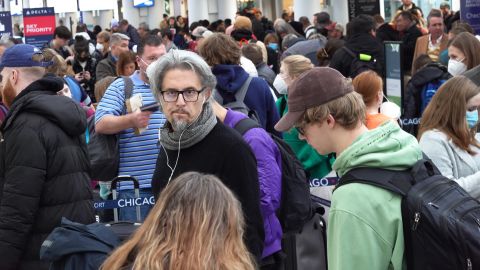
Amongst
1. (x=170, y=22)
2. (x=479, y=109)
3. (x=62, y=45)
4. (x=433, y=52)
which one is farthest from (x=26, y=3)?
(x=479, y=109)

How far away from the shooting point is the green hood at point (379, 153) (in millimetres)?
3229

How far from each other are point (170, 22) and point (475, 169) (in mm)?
25293

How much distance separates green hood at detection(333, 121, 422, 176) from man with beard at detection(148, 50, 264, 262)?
914 millimetres

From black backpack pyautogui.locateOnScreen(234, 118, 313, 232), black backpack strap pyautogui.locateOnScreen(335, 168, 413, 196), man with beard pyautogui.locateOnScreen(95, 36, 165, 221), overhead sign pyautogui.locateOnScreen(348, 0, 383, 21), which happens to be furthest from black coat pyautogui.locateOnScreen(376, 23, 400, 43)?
black backpack strap pyautogui.locateOnScreen(335, 168, 413, 196)

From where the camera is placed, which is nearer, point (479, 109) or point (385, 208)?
point (385, 208)

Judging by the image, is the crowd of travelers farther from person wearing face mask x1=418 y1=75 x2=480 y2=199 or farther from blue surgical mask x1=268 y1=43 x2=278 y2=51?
blue surgical mask x1=268 y1=43 x2=278 y2=51

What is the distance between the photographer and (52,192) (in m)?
4.95

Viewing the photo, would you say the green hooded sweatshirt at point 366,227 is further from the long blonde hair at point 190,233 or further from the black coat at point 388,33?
the black coat at point 388,33

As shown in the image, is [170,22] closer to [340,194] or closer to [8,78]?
[8,78]

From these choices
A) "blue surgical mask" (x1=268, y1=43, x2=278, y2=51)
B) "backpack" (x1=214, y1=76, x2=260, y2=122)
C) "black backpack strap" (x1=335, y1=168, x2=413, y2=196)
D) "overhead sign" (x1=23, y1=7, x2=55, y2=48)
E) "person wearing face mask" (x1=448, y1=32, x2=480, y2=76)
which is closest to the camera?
"black backpack strap" (x1=335, y1=168, x2=413, y2=196)

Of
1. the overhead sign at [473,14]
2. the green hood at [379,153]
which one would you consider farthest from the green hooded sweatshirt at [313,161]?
the overhead sign at [473,14]

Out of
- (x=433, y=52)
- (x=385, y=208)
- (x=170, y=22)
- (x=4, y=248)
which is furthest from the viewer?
(x=170, y=22)

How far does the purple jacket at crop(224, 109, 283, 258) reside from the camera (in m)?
4.68

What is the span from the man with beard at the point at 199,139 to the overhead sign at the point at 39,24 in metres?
18.1
